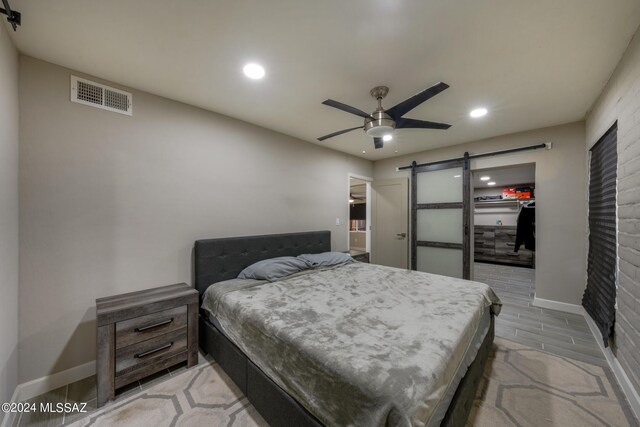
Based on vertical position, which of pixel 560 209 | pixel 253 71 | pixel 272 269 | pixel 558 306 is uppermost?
pixel 253 71

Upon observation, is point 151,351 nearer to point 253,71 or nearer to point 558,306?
point 253,71

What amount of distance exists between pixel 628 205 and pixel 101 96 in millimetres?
4344

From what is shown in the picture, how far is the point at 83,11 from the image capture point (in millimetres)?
1493

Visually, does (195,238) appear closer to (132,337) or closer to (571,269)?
(132,337)

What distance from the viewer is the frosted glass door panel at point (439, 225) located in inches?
167

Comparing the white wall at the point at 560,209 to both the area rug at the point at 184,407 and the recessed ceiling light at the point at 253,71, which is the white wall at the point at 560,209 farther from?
the area rug at the point at 184,407

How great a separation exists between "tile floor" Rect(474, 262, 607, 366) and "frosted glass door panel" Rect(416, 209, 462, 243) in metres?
1.24

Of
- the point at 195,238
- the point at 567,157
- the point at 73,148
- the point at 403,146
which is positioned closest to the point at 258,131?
the point at 195,238

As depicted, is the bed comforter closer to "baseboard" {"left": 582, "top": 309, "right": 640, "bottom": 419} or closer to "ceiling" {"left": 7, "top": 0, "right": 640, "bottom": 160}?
"baseboard" {"left": 582, "top": 309, "right": 640, "bottom": 419}

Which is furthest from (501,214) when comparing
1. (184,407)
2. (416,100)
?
(184,407)

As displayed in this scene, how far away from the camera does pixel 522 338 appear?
269cm

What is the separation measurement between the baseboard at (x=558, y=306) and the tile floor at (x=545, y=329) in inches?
3.0

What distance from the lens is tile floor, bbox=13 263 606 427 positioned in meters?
1.78

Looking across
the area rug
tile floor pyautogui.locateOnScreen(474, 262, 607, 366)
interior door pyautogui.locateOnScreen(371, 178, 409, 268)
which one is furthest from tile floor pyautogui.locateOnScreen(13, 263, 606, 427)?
interior door pyautogui.locateOnScreen(371, 178, 409, 268)
